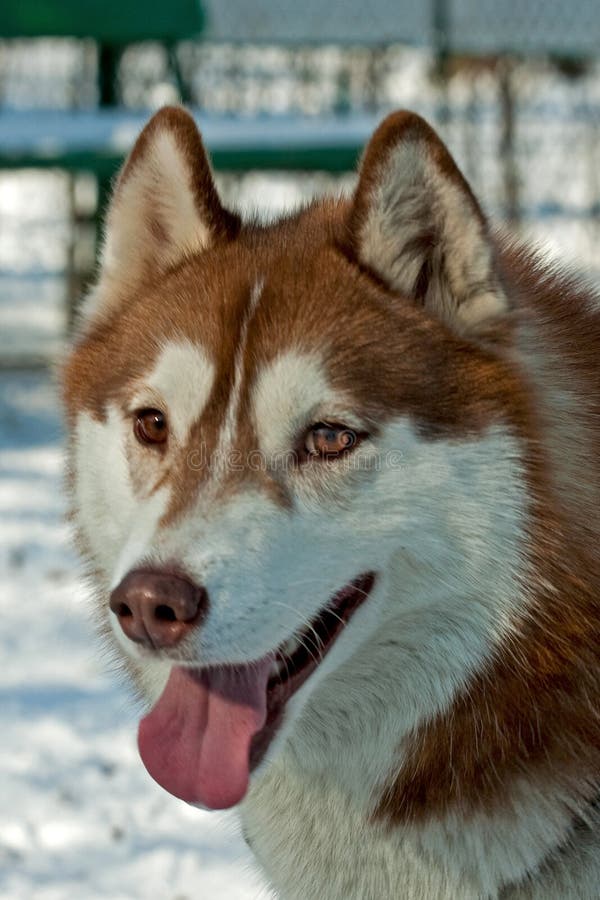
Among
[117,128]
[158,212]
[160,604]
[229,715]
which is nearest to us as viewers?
[160,604]

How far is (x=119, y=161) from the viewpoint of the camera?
6121 millimetres

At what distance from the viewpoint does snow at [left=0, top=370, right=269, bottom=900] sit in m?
3.16

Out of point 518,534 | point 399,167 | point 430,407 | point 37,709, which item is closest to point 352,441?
point 430,407

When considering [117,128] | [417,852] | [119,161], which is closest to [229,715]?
[417,852]

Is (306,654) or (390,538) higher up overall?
(390,538)

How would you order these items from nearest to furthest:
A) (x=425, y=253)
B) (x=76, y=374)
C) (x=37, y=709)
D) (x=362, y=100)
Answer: (x=425, y=253) → (x=76, y=374) → (x=37, y=709) → (x=362, y=100)

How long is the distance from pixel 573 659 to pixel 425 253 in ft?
2.44

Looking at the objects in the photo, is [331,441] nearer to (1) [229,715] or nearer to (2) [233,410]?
(2) [233,410]

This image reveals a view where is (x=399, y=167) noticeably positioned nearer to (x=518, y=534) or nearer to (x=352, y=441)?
(x=352, y=441)

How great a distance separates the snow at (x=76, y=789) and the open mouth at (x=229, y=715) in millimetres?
550

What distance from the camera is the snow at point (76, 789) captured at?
10.4 feet

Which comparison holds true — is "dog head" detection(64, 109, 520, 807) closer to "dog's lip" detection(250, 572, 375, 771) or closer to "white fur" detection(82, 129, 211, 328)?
"dog's lip" detection(250, 572, 375, 771)

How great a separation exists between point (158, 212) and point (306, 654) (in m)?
0.95

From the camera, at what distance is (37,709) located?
13.1ft
